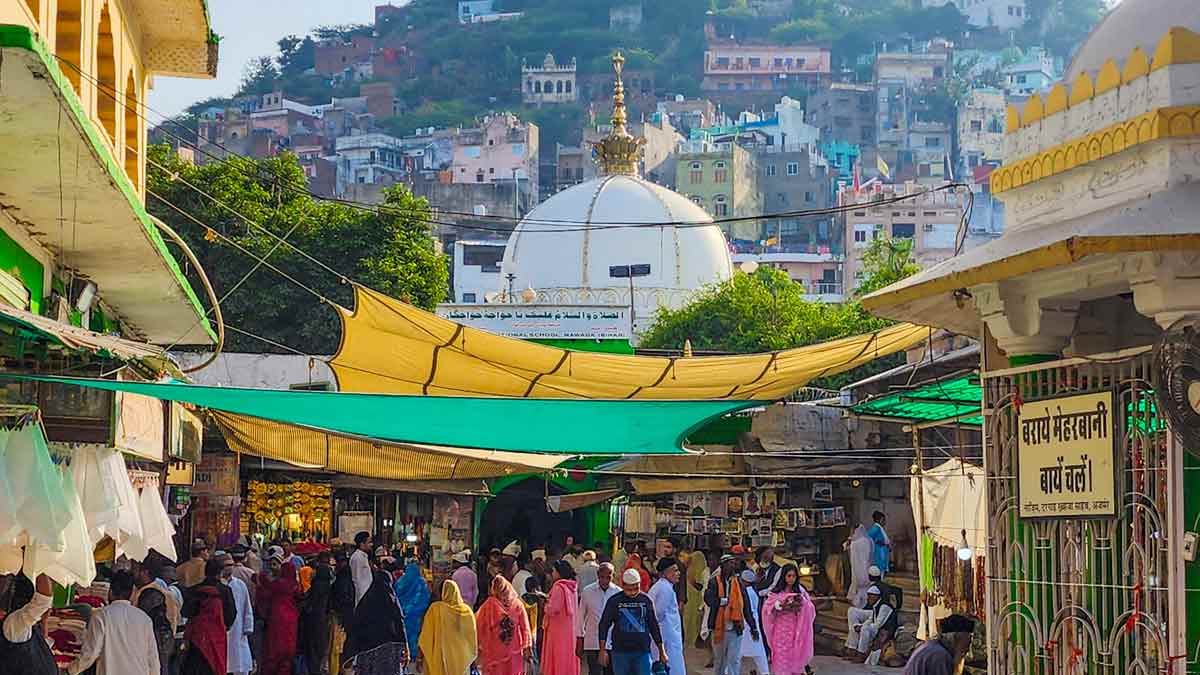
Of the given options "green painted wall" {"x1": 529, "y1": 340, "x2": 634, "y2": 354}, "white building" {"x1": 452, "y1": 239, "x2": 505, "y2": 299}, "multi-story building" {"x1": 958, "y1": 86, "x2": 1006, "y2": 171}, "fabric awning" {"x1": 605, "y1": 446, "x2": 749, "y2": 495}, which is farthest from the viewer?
"multi-story building" {"x1": 958, "y1": 86, "x2": 1006, "y2": 171}

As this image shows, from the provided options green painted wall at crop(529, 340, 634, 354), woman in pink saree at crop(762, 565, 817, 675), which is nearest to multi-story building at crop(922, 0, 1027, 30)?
green painted wall at crop(529, 340, 634, 354)

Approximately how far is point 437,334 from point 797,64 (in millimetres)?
152767

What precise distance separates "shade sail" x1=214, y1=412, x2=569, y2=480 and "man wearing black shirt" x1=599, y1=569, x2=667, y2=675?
4.77 m

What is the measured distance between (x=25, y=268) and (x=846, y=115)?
142m

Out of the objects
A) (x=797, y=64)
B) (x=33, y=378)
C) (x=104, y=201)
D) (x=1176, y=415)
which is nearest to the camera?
(x=1176, y=415)

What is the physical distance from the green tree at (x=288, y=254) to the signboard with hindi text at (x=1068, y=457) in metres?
33.5

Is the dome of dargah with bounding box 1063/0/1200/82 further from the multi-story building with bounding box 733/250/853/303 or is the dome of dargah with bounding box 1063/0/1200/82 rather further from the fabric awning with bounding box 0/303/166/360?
the multi-story building with bounding box 733/250/853/303

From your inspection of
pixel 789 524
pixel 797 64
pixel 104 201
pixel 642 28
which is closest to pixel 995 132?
pixel 797 64

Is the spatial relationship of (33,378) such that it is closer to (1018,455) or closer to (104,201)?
(104,201)

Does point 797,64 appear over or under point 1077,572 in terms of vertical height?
over

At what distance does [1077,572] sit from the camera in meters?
7.78

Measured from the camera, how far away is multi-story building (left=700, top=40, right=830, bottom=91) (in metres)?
164

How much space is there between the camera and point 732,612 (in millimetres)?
14383

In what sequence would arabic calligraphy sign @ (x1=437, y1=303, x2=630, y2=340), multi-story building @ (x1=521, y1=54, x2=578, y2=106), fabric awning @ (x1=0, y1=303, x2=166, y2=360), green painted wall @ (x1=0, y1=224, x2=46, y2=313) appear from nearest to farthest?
fabric awning @ (x1=0, y1=303, x2=166, y2=360) < green painted wall @ (x1=0, y1=224, x2=46, y2=313) < arabic calligraphy sign @ (x1=437, y1=303, x2=630, y2=340) < multi-story building @ (x1=521, y1=54, x2=578, y2=106)
